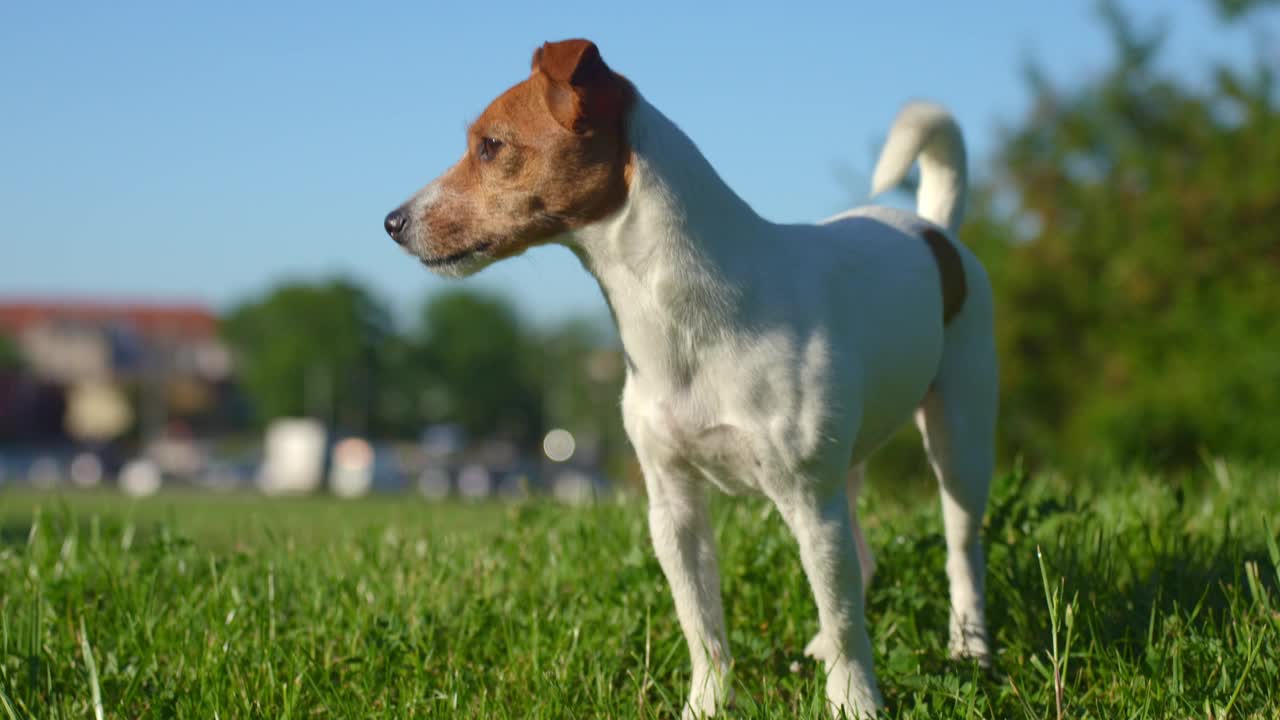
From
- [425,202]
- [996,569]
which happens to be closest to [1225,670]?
[996,569]

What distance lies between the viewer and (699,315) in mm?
3027

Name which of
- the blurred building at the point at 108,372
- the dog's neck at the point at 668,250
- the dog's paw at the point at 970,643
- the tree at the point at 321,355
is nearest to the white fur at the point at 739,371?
the dog's neck at the point at 668,250

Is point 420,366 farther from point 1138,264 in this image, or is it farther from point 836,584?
point 836,584

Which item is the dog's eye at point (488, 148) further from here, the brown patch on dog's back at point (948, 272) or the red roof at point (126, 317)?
the red roof at point (126, 317)

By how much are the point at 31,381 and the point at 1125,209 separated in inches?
3272

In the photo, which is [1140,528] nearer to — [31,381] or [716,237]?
[716,237]

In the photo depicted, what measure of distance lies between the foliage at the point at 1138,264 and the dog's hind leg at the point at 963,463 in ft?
23.2

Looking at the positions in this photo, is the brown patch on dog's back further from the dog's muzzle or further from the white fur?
the dog's muzzle

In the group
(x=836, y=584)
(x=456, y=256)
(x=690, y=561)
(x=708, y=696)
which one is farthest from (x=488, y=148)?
(x=708, y=696)

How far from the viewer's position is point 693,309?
3021mm

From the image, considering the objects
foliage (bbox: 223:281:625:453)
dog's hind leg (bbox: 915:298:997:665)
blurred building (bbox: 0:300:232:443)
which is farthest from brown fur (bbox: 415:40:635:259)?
blurred building (bbox: 0:300:232:443)

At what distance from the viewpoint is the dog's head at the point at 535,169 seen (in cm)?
296

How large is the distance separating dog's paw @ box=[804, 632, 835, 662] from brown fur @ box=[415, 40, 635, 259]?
4.28 feet

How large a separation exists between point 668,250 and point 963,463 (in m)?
1.44
